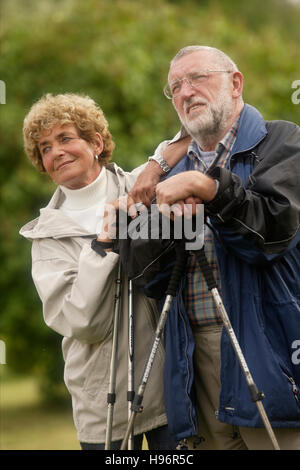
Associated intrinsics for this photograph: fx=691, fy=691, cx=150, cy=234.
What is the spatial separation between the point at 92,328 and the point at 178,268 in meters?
0.60

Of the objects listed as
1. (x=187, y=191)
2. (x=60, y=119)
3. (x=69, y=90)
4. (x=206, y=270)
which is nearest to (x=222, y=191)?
(x=187, y=191)

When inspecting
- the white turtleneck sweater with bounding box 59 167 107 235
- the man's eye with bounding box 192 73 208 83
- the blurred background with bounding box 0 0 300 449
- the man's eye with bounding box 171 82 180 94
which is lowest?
the white turtleneck sweater with bounding box 59 167 107 235

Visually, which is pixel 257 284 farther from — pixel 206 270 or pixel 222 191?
pixel 222 191

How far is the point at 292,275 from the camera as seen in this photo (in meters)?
3.19

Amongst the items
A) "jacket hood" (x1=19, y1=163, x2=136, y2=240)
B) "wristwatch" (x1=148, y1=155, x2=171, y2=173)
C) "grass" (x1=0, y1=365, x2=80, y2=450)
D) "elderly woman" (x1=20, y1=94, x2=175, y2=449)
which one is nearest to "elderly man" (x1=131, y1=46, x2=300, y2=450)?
"wristwatch" (x1=148, y1=155, x2=171, y2=173)

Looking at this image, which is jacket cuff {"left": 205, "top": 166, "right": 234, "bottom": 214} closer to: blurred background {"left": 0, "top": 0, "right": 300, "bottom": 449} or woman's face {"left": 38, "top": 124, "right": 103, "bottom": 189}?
woman's face {"left": 38, "top": 124, "right": 103, "bottom": 189}

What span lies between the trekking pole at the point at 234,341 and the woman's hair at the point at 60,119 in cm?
125

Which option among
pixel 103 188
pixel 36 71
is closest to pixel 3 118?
pixel 36 71

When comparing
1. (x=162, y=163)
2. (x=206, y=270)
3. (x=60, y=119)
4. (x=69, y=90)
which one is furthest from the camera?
(x=69, y=90)

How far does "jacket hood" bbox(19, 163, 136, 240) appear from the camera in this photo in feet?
12.5

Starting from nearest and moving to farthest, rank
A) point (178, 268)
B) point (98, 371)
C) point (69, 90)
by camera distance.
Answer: point (178, 268) → point (98, 371) → point (69, 90)

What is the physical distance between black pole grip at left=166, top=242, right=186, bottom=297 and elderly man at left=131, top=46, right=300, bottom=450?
0.46 feet

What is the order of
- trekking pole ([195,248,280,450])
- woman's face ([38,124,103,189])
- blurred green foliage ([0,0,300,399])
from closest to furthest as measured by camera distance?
trekking pole ([195,248,280,450]), woman's face ([38,124,103,189]), blurred green foliage ([0,0,300,399])

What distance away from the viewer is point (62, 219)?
152 inches
